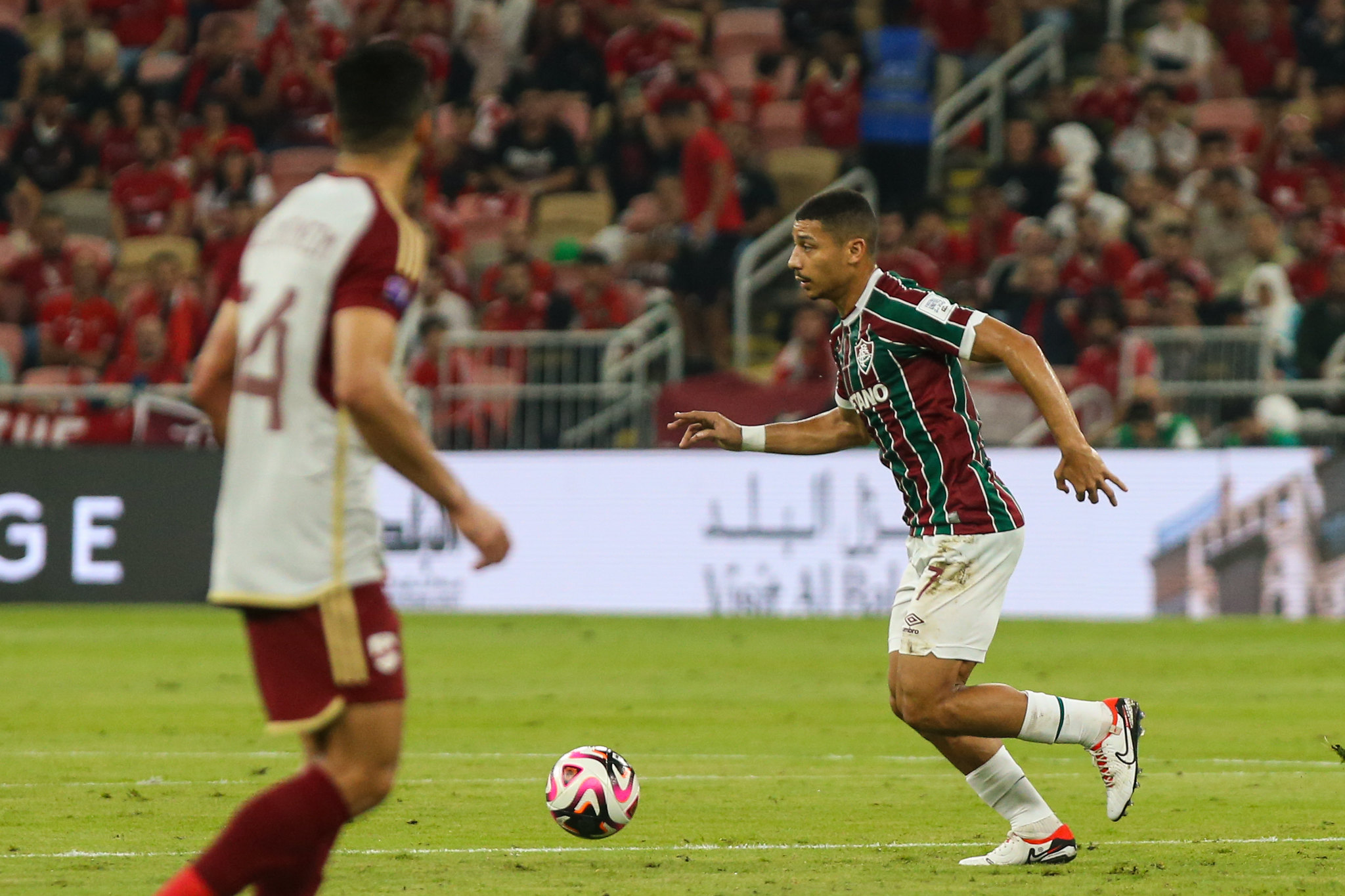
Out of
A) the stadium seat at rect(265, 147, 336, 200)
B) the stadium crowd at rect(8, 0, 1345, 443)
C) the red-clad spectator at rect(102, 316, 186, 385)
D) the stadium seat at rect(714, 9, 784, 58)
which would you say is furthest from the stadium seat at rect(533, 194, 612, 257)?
the red-clad spectator at rect(102, 316, 186, 385)

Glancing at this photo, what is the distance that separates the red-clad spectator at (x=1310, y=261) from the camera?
18.7 meters

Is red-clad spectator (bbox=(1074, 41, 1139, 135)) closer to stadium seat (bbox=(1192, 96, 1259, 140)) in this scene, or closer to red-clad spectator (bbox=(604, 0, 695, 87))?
stadium seat (bbox=(1192, 96, 1259, 140))

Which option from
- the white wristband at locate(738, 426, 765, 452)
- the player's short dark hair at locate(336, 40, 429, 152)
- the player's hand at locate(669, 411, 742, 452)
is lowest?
the white wristband at locate(738, 426, 765, 452)

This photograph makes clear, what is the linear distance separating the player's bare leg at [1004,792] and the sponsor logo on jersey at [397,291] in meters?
2.81

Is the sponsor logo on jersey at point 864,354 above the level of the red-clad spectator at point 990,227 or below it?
below

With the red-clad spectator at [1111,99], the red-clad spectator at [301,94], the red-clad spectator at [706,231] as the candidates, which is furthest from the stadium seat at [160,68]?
the red-clad spectator at [1111,99]

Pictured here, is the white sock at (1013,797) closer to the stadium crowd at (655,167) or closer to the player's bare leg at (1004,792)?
the player's bare leg at (1004,792)

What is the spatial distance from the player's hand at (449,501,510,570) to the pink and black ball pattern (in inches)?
108

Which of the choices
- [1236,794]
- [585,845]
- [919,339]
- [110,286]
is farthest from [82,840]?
[110,286]

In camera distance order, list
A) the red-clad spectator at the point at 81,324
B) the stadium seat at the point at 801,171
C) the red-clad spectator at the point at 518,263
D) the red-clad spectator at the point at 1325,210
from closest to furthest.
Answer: the red-clad spectator at the point at 1325,210 < the red-clad spectator at the point at 518,263 < the red-clad spectator at the point at 81,324 < the stadium seat at the point at 801,171

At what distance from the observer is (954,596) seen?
6793 millimetres

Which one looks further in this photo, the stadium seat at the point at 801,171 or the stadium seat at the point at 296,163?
the stadium seat at the point at 296,163

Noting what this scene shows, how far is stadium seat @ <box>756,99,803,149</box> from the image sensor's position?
2316 cm

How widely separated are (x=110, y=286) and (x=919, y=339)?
16.8 meters
